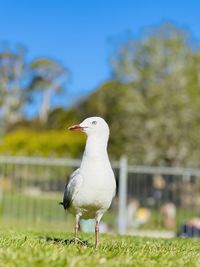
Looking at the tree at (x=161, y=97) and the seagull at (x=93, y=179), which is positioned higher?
the tree at (x=161, y=97)

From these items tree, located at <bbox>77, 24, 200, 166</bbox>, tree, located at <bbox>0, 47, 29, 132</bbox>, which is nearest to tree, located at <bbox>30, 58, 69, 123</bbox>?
tree, located at <bbox>0, 47, 29, 132</bbox>

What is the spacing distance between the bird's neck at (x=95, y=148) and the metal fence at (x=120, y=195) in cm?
946

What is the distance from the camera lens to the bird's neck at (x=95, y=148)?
546 centimetres

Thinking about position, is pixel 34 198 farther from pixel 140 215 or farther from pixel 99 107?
pixel 99 107

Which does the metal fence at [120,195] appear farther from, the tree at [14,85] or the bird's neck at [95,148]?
the tree at [14,85]

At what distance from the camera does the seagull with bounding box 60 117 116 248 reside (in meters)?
5.38

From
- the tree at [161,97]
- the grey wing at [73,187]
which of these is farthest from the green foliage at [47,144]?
the grey wing at [73,187]

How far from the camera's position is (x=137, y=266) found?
3965mm

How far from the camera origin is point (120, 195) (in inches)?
612

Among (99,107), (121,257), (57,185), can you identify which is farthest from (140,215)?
(99,107)

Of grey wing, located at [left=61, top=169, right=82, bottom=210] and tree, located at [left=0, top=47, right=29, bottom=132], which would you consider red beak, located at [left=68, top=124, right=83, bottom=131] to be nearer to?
grey wing, located at [left=61, top=169, right=82, bottom=210]

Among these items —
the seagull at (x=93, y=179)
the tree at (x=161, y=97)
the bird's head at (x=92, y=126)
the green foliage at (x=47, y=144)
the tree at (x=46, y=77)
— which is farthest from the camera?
the tree at (x=46, y=77)

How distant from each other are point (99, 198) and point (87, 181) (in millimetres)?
197

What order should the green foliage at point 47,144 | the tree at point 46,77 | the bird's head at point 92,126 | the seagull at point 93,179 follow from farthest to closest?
the tree at point 46,77 < the green foliage at point 47,144 < the bird's head at point 92,126 < the seagull at point 93,179
